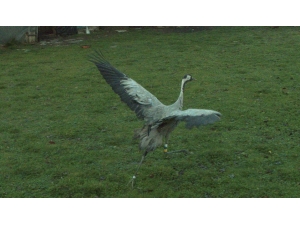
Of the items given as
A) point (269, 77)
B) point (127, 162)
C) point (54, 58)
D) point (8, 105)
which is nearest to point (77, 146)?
point (127, 162)

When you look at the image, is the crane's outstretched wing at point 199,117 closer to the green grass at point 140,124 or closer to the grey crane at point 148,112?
the grey crane at point 148,112

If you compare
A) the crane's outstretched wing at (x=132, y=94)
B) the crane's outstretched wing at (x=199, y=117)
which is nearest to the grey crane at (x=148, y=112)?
the crane's outstretched wing at (x=132, y=94)

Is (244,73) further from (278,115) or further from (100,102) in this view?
(100,102)

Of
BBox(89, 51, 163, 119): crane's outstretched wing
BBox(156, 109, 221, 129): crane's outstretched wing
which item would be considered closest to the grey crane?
BBox(89, 51, 163, 119): crane's outstretched wing

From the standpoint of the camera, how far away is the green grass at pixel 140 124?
5.93 m

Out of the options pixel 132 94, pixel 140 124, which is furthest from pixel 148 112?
pixel 140 124

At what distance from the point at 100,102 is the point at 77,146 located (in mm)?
2128

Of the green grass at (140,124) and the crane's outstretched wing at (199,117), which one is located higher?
the crane's outstretched wing at (199,117)

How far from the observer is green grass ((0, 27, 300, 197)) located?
19.5 feet

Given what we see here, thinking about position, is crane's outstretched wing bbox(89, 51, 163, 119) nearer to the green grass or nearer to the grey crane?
the grey crane

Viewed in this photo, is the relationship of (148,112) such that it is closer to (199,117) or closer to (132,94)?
(132,94)

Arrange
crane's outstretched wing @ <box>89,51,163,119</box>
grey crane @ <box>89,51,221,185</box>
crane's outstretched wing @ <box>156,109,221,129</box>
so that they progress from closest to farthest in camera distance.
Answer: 1. crane's outstretched wing @ <box>156,109,221,129</box>
2. grey crane @ <box>89,51,221,185</box>
3. crane's outstretched wing @ <box>89,51,163,119</box>

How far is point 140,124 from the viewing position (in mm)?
7922

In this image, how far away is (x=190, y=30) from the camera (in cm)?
1622
